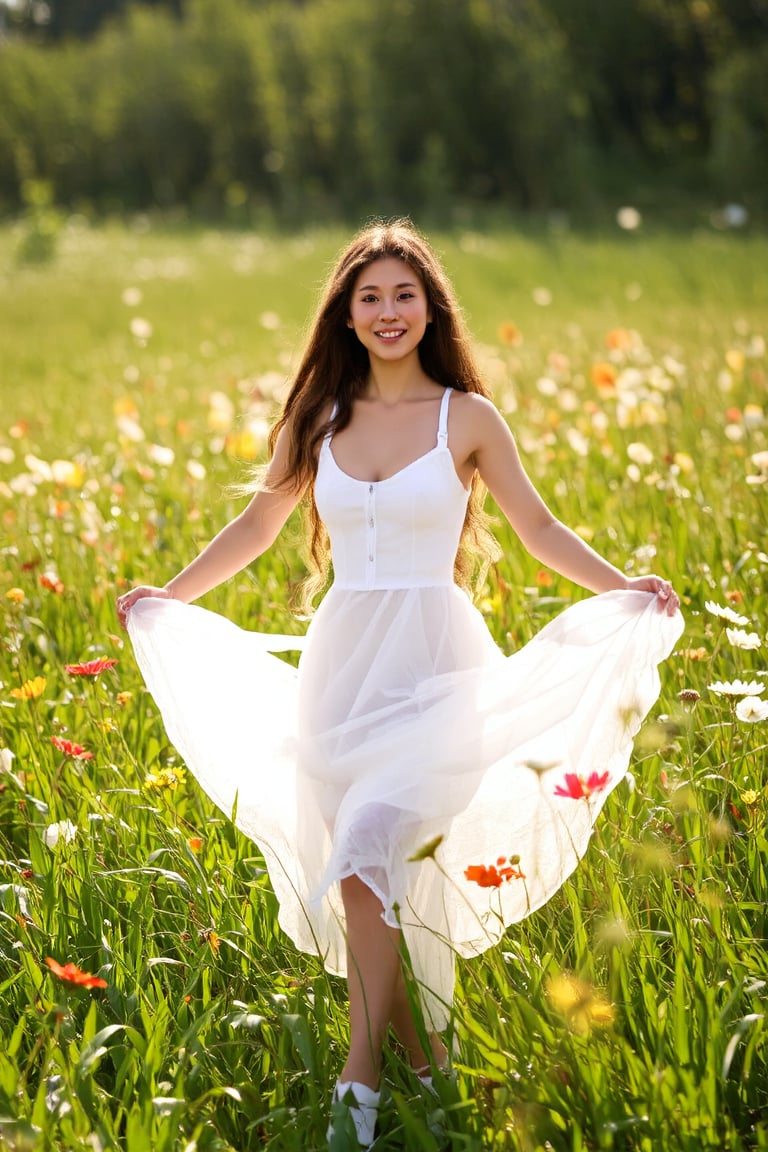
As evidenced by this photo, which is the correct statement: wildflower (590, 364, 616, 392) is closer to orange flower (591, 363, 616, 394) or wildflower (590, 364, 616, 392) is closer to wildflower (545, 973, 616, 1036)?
orange flower (591, 363, 616, 394)

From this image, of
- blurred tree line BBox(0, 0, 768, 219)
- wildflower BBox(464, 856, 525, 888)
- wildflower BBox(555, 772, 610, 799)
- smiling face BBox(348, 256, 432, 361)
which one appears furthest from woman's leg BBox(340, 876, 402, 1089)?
blurred tree line BBox(0, 0, 768, 219)

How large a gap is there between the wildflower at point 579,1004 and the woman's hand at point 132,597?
45.1 inches

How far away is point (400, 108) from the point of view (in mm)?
28672

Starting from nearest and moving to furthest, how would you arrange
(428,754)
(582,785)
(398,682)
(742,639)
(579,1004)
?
(579,1004), (582,785), (428,754), (398,682), (742,639)

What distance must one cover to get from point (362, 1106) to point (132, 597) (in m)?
1.14

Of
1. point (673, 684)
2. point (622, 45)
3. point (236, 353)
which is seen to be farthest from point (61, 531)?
point (622, 45)

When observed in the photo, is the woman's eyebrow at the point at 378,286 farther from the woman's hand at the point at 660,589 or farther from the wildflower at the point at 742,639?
the wildflower at the point at 742,639

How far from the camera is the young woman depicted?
2.22 metres

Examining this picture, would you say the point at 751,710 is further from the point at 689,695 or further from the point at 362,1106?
the point at 362,1106

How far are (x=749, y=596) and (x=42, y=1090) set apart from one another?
246 cm

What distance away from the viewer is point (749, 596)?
3.82 meters

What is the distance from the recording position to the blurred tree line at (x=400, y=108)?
26.7m

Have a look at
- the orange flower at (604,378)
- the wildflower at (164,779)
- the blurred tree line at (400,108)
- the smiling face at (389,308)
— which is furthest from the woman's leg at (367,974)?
the blurred tree line at (400,108)

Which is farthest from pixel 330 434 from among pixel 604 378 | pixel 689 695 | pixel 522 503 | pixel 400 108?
pixel 400 108
